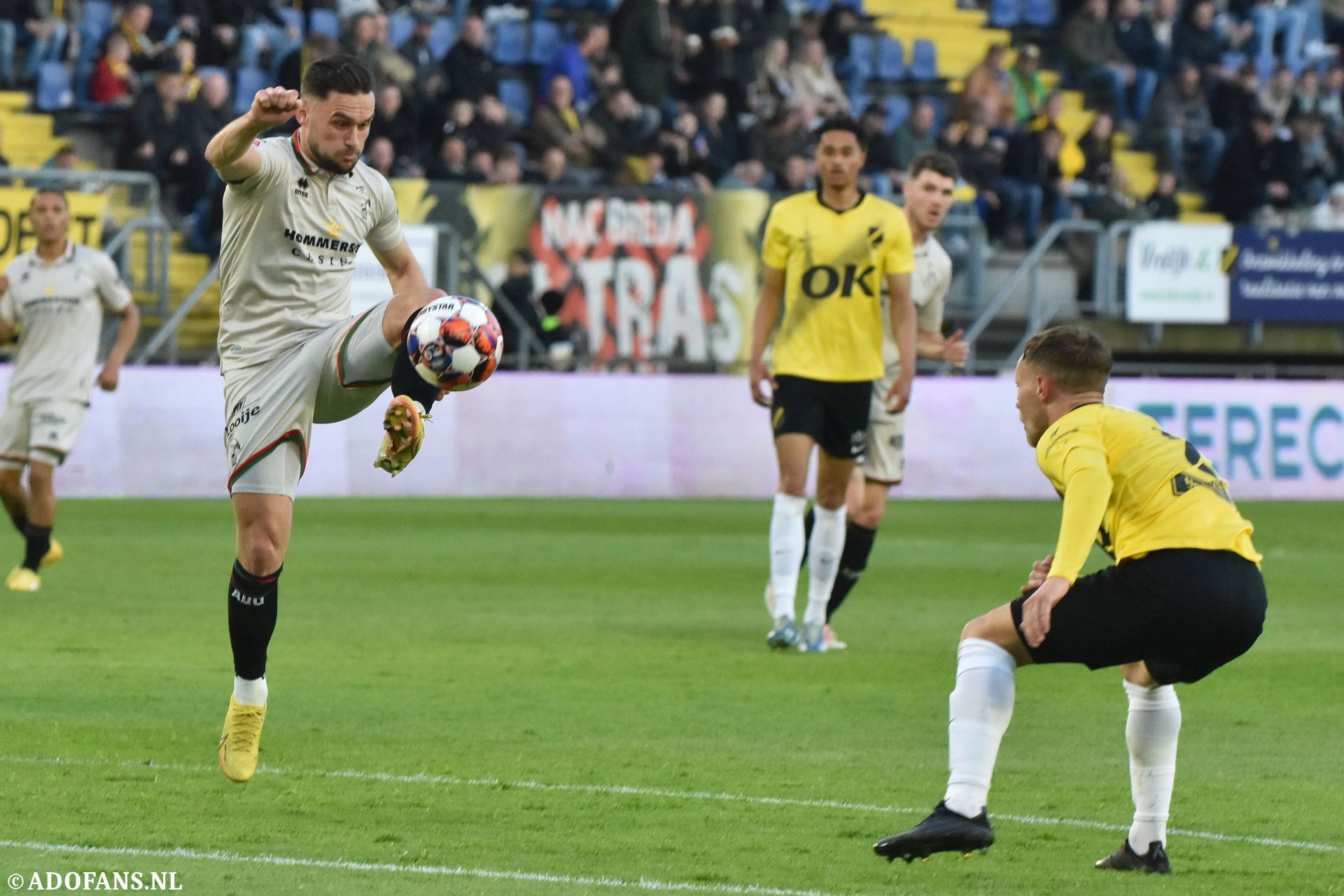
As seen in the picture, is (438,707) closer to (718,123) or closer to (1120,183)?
(718,123)

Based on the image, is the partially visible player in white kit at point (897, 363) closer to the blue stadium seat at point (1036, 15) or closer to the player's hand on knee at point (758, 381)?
the player's hand on knee at point (758, 381)

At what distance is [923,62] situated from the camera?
26391 mm

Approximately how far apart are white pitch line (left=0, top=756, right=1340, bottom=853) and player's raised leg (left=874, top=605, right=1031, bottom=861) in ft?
3.17

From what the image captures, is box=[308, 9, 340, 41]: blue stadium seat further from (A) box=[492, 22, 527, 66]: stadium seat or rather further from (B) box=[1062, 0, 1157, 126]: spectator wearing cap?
(B) box=[1062, 0, 1157, 126]: spectator wearing cap

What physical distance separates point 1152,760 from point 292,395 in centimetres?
283

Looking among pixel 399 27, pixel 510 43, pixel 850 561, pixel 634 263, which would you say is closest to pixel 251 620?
pixel 850 561

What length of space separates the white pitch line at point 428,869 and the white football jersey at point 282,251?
187 centimetres

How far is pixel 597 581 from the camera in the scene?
1299 centimetres

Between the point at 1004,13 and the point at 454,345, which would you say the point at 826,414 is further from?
the point at 1004,13

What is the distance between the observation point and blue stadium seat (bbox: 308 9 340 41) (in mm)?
22031

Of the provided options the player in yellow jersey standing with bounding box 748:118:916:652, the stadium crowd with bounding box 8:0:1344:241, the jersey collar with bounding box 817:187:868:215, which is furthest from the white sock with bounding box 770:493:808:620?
the stadium crowd with bounding box 8:0:1344:241

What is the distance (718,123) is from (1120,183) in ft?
16.5

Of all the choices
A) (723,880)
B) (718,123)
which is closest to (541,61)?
(718,123)

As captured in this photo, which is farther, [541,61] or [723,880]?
[541,61]
